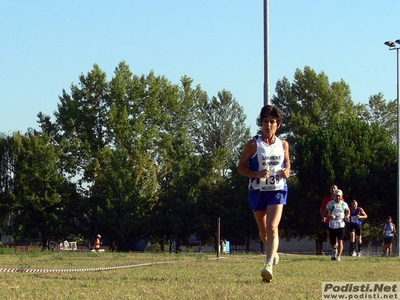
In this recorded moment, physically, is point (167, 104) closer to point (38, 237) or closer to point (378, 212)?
point (38, 237)

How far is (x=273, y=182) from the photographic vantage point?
34.9ft

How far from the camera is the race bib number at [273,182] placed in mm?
10625

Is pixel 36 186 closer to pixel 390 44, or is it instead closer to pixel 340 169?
pixel 340 169

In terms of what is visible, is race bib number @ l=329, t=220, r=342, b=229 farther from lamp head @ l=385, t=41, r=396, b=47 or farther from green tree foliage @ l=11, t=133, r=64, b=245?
green tree foliage @ l=11, t=133, r=64, b=245

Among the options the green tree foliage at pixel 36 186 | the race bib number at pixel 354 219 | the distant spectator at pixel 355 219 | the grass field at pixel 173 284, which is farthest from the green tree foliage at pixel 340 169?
the grass field at pixel 173 284

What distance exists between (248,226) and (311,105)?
16161 mm

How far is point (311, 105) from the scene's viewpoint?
268 feet

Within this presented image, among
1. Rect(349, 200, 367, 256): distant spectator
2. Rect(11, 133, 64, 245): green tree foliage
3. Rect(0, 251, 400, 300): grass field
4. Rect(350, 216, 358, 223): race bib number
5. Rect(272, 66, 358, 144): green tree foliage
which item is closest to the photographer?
Rect(0, 251, 400, 300): grass field

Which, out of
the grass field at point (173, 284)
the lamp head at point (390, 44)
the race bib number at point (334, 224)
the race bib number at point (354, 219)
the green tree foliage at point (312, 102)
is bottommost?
the grass field at point (173, 284)

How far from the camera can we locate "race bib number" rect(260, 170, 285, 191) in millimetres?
10625

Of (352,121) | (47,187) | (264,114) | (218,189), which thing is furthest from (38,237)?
(264,114)

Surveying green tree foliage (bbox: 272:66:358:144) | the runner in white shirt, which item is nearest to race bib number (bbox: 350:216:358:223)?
the runner in white shirt

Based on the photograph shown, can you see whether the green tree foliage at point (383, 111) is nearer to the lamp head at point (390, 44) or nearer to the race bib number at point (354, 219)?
the lamp head at point (390, 44)


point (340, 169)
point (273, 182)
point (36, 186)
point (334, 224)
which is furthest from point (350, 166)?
point (273, 182)
